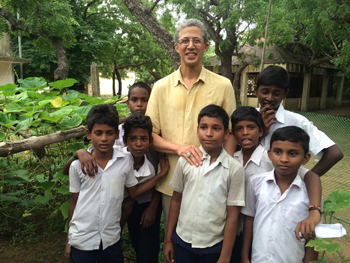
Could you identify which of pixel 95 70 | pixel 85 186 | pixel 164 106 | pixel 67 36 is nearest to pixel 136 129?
pixel 164 106

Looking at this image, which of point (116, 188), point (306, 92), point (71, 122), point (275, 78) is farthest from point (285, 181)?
point (306, 92)

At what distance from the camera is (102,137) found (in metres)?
1.83

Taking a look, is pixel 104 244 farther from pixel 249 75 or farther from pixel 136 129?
pixel 249 75

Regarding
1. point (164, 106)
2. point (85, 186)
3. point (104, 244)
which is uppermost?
point (164, 106)

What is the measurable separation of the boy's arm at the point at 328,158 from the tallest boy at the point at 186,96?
0.61 m

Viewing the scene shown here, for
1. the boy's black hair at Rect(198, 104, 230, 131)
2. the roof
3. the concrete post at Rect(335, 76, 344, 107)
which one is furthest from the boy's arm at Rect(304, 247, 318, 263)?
the concrete post at Rect(335, 76, 344, 107)

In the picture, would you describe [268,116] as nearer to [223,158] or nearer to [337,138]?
[223,158]

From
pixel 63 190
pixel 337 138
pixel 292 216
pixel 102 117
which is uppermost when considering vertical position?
pixel 102 117

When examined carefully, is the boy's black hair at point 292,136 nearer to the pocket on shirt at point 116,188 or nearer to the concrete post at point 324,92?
the pocket on shirt at point 116,188

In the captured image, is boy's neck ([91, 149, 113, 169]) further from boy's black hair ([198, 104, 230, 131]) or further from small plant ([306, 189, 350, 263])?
small plant ([306, 189, 350, 263])

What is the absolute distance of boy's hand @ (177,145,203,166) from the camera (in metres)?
1.70

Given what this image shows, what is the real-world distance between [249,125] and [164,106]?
62 centimetres

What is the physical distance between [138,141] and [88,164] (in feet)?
1.25

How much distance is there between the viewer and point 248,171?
71.5 inches
